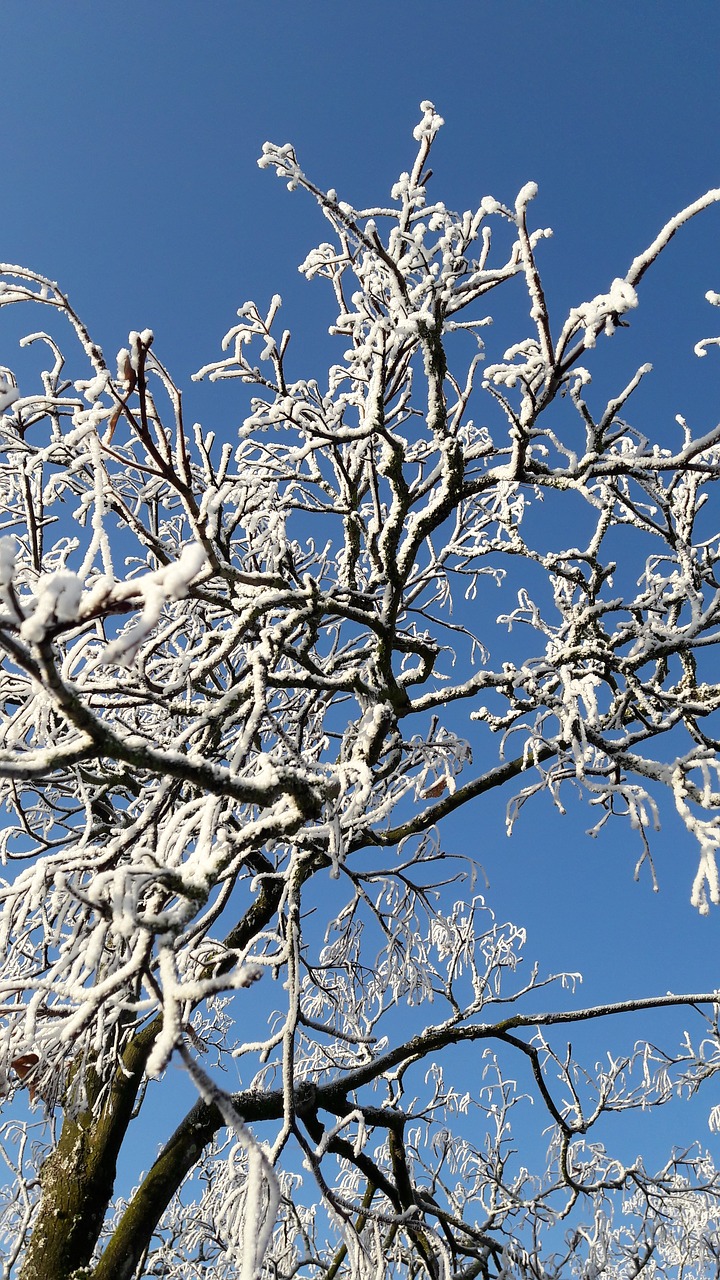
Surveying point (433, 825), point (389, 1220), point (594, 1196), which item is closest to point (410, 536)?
point (433, 825)

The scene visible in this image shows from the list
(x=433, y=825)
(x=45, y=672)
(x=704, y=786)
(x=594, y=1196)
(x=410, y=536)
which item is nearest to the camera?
(x=45, y=672)

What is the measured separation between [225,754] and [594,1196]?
11.5ft

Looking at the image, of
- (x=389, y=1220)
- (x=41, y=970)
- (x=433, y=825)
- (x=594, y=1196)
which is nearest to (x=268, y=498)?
(x=433, y=825)

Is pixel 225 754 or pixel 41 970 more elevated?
pixel 225 754

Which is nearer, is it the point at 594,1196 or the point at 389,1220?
the point at 389,1220

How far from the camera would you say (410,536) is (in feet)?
9.84

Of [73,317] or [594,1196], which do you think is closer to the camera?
[73,317]

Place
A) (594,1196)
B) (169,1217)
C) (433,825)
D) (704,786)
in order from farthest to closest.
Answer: (169,1217) → (594,1196) → (433,825) → (704,786)

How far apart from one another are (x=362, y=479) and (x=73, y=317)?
1.77 m

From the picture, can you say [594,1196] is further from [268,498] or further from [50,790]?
[268,498]

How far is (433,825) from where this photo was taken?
158 inches

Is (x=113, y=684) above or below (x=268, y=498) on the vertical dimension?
below

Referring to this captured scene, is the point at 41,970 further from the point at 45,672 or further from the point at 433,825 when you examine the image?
the point at 45,672

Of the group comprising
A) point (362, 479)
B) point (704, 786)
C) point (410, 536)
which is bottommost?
point (704, 786)
